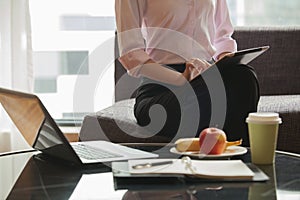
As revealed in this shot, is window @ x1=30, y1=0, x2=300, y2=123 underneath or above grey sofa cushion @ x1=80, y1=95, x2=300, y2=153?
above

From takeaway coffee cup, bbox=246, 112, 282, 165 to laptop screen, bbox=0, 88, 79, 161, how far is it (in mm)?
382

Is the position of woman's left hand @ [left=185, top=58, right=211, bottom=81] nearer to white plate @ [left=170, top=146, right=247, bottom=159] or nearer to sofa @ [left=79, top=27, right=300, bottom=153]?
sofa @ [left=79, top=27, right=300, bottom=153]

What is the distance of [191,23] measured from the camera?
1946mm

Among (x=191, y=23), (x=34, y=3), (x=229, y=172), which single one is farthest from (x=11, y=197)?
(x=34, y=3)

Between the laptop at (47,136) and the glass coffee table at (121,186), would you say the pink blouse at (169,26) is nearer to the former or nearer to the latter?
the laptop at (47,136)

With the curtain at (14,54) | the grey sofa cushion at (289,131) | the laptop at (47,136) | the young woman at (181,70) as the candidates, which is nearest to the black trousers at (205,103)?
the young woman at (181,70)

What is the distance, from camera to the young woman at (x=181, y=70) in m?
1.71

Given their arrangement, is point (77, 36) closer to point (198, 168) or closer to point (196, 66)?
point (196, 66)

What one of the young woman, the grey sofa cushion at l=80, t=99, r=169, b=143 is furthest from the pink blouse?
the grey sofa cushion at l=80, t=99, r=169, b=143

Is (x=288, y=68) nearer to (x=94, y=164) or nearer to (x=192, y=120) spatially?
Answer: (x=192, y=120)

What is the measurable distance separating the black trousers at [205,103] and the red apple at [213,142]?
0.46 meters

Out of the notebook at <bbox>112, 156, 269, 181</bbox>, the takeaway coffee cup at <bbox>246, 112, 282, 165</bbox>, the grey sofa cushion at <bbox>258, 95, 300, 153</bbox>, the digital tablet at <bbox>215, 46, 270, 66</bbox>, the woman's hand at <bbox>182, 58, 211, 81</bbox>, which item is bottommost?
the grey sofa cushion at <bbox>258, 95, 300, 153</bbox>

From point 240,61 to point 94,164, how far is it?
60cm

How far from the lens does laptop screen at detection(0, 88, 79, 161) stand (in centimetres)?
114
